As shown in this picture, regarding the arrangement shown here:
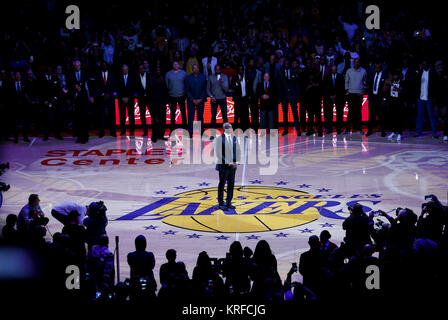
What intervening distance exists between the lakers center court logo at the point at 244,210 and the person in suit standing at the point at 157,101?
194 inches

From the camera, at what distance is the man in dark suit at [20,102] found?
16.7 m

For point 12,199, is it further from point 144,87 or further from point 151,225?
point 144,87

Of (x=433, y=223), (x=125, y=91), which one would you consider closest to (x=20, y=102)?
(x=125, y=91)

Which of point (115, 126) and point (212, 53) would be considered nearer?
point (115, 126)

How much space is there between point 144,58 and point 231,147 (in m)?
8.67

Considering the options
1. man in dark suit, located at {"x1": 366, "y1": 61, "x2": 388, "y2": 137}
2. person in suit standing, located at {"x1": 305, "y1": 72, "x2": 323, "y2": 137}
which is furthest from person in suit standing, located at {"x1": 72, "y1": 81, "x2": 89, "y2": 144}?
man in dark suit, located at {"x1": 366, "y1": 61, "x2": 388, "y2": 137}

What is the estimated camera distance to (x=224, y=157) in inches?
428

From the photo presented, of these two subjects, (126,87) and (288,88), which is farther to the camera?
(288,88)

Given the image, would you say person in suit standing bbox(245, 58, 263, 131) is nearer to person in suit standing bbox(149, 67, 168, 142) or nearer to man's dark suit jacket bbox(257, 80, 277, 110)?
man's dark suit jacket bbox(257, 80, 277, 110)

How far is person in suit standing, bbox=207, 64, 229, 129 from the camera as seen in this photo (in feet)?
55.9

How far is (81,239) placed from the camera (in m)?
7.70

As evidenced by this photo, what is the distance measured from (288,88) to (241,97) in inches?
48.1

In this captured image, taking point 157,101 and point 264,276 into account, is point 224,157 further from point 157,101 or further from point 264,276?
point 157,101

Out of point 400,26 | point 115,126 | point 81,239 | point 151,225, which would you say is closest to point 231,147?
point 151,225
